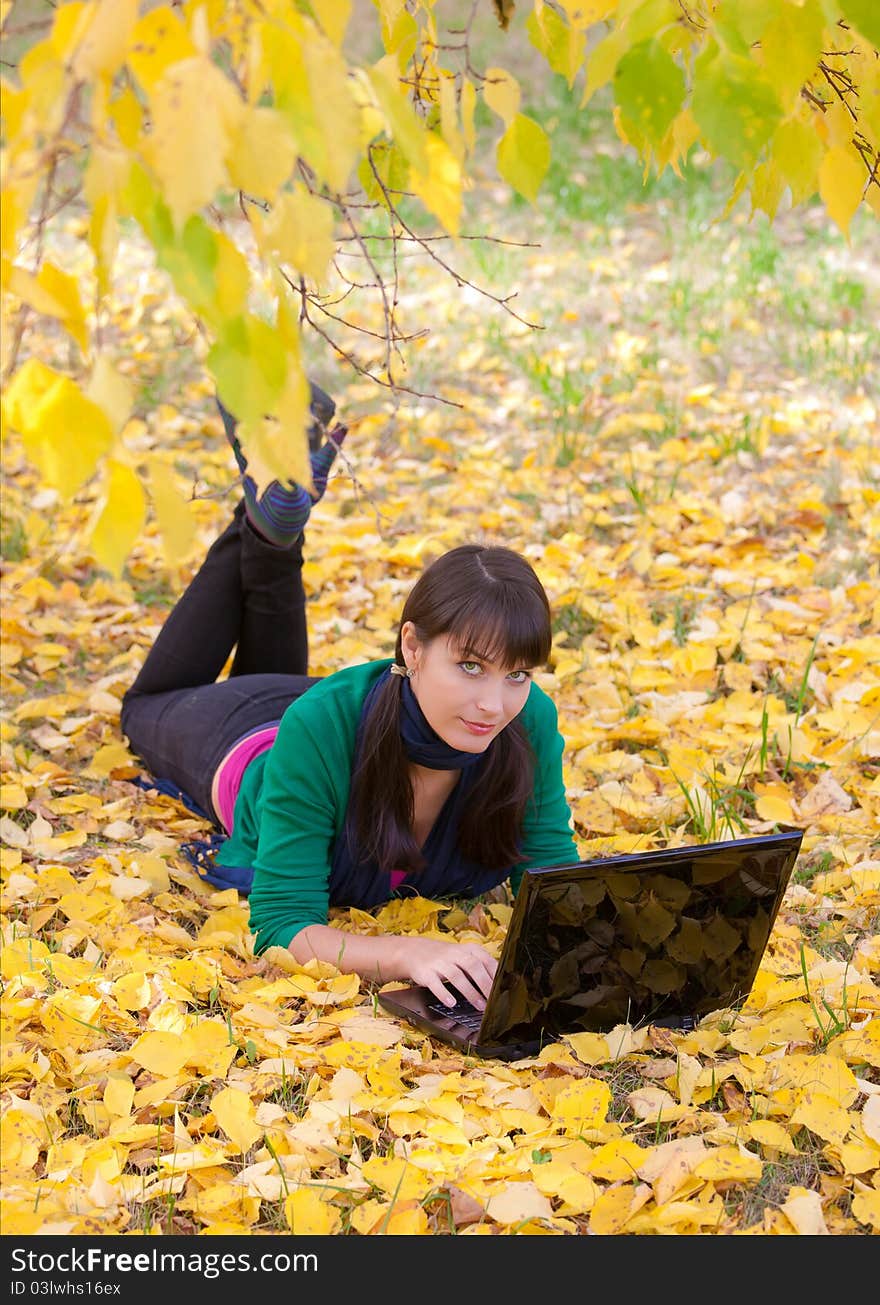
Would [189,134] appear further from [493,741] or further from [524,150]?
[493,741]

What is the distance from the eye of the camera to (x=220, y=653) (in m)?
3.14

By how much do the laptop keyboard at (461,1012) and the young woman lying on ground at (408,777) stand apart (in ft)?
0.08

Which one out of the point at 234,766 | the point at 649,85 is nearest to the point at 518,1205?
the point at 649,85

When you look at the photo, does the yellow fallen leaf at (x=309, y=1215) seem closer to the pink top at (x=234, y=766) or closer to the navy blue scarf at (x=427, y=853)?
the navy blue scarf at (x=427, y=853)

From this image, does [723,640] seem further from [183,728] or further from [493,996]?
[493,996]

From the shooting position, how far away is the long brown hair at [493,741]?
6.59ft

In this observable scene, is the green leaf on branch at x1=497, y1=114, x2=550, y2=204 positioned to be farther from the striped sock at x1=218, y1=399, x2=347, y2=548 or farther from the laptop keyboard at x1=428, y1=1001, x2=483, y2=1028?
the striped sock at x1=218, y1=399, x2=347, y2=548

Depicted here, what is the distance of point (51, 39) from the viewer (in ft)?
3.16

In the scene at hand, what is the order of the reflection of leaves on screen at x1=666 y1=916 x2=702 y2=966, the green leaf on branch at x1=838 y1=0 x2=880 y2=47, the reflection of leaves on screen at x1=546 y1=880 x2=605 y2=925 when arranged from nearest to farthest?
the green leaf on branch at x1=838 y1=0 x2=880 y2=47 → the reflection of leaves on screen at x1=546 y1=880 x2=605 y2=925 → the reflection of leaves on screen at x1=666 y1=916 x2=702 y2=966

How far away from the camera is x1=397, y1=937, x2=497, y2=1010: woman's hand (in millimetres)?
1968

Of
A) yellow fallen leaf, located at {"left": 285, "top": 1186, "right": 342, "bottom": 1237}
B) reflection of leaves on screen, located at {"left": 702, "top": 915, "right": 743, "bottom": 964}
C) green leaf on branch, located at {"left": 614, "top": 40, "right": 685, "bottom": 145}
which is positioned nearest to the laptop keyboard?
reflection of leaves on screen, located at {"left": 702, "top": 915, "right": 743, "bottom": 964}

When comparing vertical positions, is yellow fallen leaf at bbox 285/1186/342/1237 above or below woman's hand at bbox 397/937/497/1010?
below

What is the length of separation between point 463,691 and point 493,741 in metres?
Result: 0.26

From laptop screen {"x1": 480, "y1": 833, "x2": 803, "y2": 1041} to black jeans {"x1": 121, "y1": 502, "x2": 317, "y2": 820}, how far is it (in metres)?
1.17
